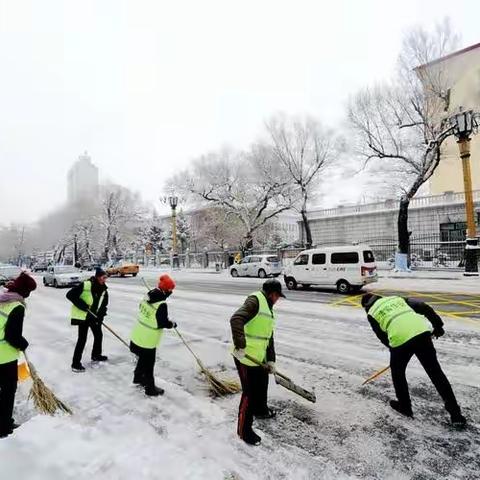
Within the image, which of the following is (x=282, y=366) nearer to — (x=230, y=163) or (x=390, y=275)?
(x=390, y=275)

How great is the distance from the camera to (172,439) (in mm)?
3752

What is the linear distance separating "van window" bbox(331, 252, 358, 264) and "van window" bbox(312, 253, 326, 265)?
0.49 metres

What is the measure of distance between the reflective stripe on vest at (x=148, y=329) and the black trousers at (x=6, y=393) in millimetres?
1417

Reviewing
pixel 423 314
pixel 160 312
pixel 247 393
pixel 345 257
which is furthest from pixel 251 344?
pixel 345 257

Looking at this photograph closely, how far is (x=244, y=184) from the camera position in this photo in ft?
124

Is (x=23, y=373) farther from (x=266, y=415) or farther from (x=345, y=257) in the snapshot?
(x=345, y=257)

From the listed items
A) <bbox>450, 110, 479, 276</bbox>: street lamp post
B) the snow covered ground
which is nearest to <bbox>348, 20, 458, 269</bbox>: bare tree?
<bbox>450, 110, 479, 276</bbox>: street lamp post

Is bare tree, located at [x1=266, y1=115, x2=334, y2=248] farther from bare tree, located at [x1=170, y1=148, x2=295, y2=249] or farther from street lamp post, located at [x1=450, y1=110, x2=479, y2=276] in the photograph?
street lamp post, located at [x1=450, y1=110, x2=479, y2=276]

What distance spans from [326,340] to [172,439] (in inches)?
181

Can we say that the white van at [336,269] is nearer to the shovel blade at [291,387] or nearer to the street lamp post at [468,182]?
the street lamp post at [468,182]

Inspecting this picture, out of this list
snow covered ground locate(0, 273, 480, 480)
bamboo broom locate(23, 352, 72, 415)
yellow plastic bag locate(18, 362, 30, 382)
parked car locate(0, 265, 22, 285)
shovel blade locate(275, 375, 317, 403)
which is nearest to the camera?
snow covered ground locate(0, 273, 480, 480)

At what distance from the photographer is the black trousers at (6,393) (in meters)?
4.01

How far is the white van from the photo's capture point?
50.2 feet

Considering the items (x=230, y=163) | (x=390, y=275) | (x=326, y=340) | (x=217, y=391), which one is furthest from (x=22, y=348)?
(x=230, y=163)
